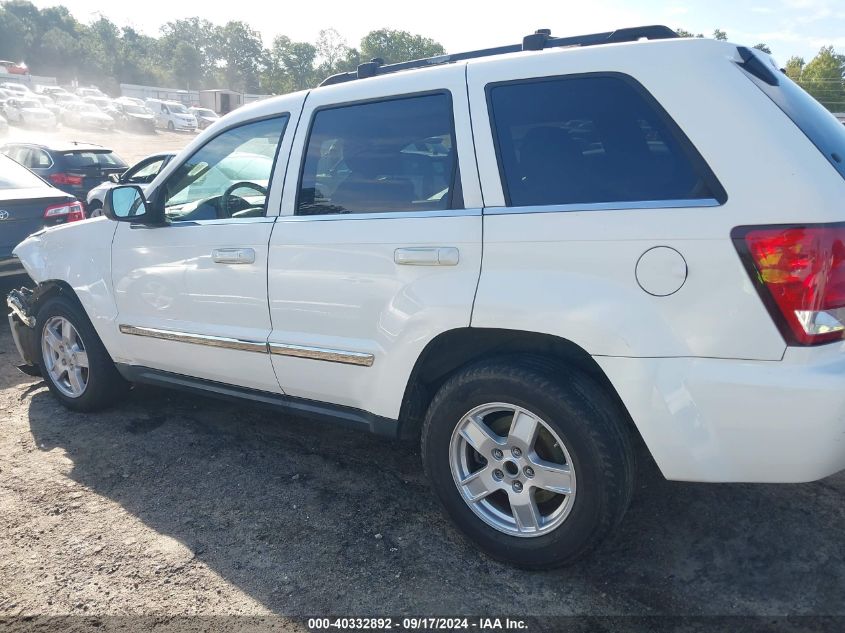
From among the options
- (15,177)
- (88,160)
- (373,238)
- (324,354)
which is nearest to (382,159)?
(373,238)

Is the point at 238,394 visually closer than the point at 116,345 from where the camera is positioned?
Yes

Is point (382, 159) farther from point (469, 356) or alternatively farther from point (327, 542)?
→ point (327, 542)

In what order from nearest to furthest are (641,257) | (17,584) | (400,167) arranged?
(641,257)
(17,584)
(400,167)

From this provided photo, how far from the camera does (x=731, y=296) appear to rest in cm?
215

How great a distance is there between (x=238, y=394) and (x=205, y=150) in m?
1.37

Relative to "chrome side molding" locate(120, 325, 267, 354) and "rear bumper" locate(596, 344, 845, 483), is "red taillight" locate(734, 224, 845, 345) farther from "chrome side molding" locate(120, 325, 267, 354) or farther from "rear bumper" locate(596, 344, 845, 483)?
"chrome side molding" locate(120, 325, 267, 354)

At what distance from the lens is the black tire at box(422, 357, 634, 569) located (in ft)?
7.97

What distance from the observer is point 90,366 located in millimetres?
4238

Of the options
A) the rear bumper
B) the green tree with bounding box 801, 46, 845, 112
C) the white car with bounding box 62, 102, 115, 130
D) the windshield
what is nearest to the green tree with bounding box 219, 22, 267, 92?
the white car with bounding box 62, 102, 115, 130

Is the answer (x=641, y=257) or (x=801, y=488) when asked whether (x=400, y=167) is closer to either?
(x=641, y=257)

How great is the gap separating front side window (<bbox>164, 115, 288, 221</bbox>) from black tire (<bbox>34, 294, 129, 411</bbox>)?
1078 millimetres

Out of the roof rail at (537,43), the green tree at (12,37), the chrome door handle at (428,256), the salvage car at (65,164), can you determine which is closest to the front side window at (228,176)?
the roof rail at (537,43)

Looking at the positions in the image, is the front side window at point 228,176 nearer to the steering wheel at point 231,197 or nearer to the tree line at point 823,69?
the steering wheel at point 231,197

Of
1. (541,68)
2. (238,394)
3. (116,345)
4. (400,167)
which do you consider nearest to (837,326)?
(541,68)
